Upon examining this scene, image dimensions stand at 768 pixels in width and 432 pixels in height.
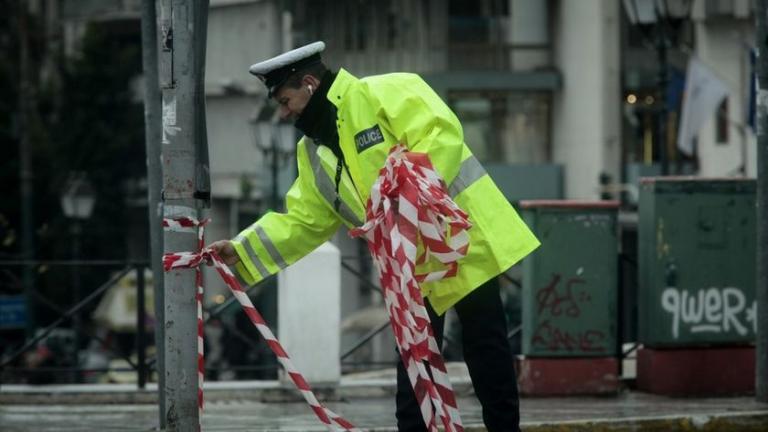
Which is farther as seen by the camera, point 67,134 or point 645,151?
point 67,134

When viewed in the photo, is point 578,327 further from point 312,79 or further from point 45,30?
point 45,30

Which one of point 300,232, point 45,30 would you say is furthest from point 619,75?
point 300,232

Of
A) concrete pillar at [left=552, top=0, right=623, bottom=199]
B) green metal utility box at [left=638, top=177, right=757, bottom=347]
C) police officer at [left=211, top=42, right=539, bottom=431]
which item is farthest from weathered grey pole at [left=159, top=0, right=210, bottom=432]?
concrete pillar at [left=552, top=0, right=623, bottom=199]

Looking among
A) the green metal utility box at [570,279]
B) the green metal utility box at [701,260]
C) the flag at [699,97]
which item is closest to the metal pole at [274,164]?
the flag at [699,97]

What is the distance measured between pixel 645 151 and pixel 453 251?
1251 inches

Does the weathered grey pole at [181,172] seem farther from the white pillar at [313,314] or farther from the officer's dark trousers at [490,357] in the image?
the white pillar at [313,314]

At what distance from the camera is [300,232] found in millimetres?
6863

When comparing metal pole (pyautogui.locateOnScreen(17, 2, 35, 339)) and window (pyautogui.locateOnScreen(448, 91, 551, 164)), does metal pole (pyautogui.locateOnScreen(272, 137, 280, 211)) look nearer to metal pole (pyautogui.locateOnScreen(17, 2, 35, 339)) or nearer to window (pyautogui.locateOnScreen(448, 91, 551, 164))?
metal pole (pyautogui.locateOnScreen(17, 2, 35, 339))

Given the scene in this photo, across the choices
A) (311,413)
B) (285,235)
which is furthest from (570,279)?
(285,235)

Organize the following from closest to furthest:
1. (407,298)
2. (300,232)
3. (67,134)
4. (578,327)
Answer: (407,298), (300,232), (578,327), (67,134)

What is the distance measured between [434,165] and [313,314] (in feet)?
15.9

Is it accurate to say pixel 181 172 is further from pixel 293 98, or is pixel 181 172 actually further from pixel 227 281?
pixel 293 98

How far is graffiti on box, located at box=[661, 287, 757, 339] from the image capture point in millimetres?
10328

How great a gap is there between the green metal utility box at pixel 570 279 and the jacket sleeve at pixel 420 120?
4.13m
